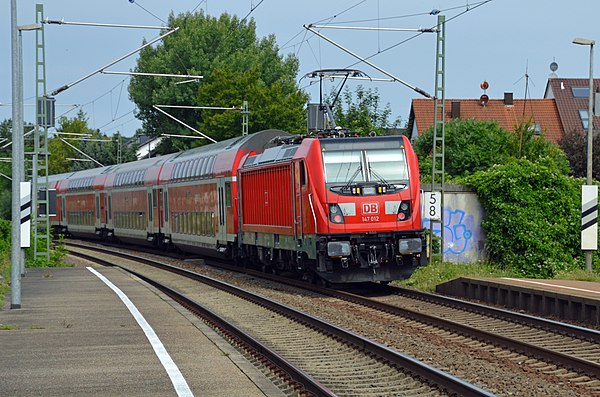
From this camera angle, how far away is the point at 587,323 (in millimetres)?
17031

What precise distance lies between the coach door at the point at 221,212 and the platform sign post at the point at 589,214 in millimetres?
9888

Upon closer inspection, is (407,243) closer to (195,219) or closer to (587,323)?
(587,323)

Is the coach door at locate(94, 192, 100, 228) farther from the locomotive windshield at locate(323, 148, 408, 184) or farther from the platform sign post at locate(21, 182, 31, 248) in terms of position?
the platform sign post at locate(21, 182, 31, 248)

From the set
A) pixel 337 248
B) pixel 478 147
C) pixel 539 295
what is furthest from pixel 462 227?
pixel 478 147

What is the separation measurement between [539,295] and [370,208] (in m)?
4.21

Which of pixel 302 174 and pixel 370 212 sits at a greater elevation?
pixel 302 174

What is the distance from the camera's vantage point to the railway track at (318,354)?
10.9m

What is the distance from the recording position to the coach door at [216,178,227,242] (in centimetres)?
3095

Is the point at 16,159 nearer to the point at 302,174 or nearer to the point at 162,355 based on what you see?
the point at 302,174

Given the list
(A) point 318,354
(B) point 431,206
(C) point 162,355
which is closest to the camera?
(C) point 162,355

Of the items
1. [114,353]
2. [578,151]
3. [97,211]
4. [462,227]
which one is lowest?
[114,353]

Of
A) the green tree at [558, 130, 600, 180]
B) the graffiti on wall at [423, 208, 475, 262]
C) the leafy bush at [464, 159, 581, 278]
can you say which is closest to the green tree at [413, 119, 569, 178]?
the green tree at [558, 130, 600, 180]

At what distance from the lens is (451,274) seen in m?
25.4

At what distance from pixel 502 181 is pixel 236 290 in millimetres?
9743
